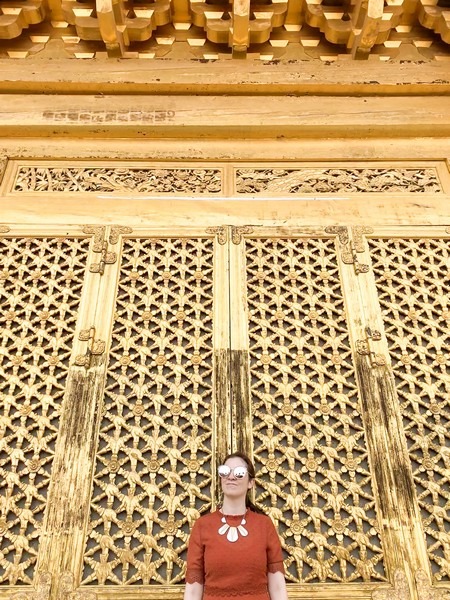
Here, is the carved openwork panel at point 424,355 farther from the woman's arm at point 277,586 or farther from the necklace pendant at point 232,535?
the necklace pendant at point 232,535

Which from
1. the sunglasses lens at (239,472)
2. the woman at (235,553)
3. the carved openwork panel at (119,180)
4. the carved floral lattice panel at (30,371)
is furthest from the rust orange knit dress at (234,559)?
the carved openwork panel at (119,180)

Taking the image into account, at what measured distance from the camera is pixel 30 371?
9.23ft

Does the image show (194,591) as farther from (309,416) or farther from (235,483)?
(309,416)

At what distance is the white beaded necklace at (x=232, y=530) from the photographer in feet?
6.28

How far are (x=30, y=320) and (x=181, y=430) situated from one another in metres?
1.02

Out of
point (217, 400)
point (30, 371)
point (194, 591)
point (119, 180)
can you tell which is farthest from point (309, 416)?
point (119, 180)

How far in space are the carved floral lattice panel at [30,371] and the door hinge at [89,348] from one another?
79 millimetres

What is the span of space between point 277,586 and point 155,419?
1.01 m

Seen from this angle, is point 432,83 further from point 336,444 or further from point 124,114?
point 336,444

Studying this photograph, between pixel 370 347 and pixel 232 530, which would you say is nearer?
pixel 232 530

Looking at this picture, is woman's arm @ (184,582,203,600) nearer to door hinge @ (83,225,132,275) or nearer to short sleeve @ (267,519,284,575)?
short sleeve @ (267,519,284,575)

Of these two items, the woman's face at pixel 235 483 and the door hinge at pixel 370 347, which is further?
the door hinge at pixel 370 347

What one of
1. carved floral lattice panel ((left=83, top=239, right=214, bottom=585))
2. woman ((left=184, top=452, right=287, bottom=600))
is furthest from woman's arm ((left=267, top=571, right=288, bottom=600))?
carved floral lattice panel ((left=83, top=239, right=214, bottom=585))

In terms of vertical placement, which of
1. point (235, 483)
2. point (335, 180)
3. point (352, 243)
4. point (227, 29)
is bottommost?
point (235, 483)
